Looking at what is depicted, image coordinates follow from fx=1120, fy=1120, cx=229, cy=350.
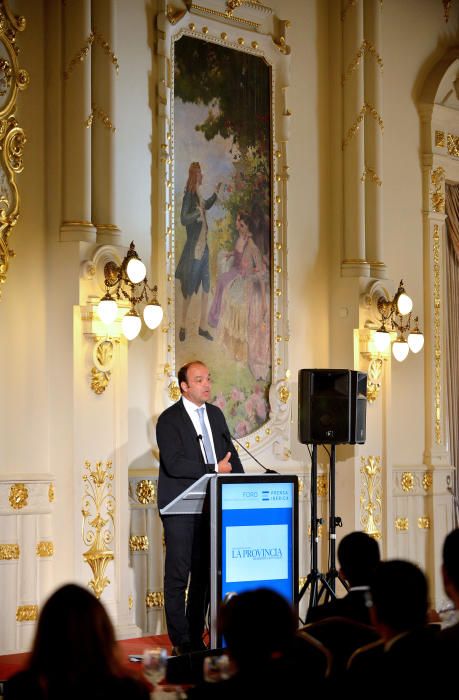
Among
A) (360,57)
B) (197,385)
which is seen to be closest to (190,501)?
(197,385)

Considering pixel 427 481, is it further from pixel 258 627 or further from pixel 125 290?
pixel 258 627

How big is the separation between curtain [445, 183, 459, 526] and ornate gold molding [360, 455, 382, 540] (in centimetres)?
163

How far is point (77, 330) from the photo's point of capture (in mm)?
7715

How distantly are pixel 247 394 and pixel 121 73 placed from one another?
2.75 metres

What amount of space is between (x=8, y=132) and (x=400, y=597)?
530 cm

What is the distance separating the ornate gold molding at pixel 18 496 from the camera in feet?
24.6

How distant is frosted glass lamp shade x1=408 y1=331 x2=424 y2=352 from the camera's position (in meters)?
9.87

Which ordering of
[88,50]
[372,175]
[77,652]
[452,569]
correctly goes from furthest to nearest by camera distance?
[372,175], [88,50], [452,569], [77,652]

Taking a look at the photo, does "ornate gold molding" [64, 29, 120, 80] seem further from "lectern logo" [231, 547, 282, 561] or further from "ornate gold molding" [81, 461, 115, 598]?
"lectern logo" [231, 547, 282, 561]

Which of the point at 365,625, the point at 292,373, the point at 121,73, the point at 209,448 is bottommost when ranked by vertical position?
the point at 365,625

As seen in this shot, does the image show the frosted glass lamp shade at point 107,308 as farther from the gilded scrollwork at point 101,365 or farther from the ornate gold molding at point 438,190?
the ornate gold molding at point 438,190

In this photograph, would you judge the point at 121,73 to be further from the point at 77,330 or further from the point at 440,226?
the point at 440,226

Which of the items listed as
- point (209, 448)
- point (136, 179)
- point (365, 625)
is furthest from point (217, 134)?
point (365, 625)

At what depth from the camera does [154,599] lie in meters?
8.36
